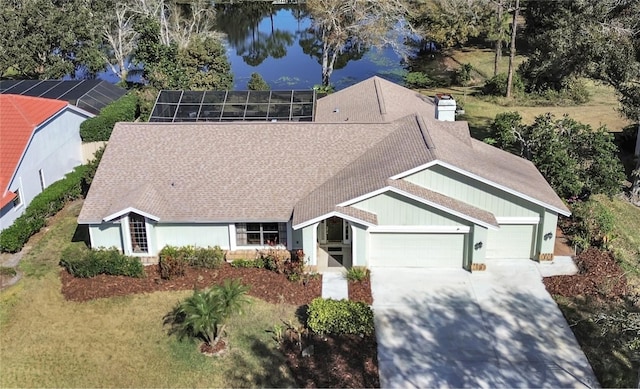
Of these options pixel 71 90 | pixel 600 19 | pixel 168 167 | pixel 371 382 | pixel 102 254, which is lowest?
pixel 371 382

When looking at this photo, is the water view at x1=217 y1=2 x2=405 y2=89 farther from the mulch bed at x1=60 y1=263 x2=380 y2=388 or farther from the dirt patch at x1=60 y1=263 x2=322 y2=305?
the mulch bed at x1=60 y1=263 x2=380 y2=388

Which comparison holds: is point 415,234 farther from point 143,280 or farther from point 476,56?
point 476,56

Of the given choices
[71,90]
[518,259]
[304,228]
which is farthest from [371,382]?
[71,90]

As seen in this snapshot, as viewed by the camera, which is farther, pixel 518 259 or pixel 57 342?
pixel 518 259

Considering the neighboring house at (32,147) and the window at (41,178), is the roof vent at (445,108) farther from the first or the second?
the window at (41,178)

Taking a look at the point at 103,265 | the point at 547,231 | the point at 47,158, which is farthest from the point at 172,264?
the point at 547,231
